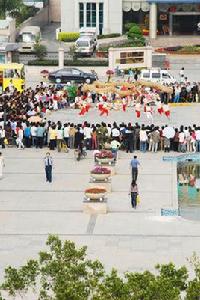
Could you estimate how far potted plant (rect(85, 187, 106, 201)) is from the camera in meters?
24.6

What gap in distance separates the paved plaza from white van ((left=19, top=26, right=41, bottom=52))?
24371 millimetres

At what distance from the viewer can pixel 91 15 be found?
202ft

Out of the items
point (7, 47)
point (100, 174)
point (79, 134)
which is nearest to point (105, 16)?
point (7, 47)

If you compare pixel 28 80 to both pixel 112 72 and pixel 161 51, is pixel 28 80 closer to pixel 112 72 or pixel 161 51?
pixel 112 72

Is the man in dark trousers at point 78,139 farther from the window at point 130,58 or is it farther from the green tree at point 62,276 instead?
the window at point 130,58

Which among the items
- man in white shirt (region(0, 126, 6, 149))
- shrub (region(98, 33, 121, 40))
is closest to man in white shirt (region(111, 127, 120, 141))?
man in white shirt (region(0, 126, 6, 149))

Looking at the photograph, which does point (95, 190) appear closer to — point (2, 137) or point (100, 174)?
point (100, 174)

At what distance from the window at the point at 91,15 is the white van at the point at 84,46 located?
6.56m

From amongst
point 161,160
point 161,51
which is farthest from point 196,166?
point 161,51

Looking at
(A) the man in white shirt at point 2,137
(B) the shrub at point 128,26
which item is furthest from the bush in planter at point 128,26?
(A) the man in white shirt at point 2,137

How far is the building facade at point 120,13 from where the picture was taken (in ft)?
201

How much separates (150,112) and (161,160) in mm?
5923

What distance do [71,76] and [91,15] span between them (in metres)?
16.9

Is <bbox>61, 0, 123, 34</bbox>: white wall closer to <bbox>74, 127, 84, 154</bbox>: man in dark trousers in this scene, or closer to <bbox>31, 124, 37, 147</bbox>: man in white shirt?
<bbox>31, 124, 37, 147</bbox>: man in white shirt
